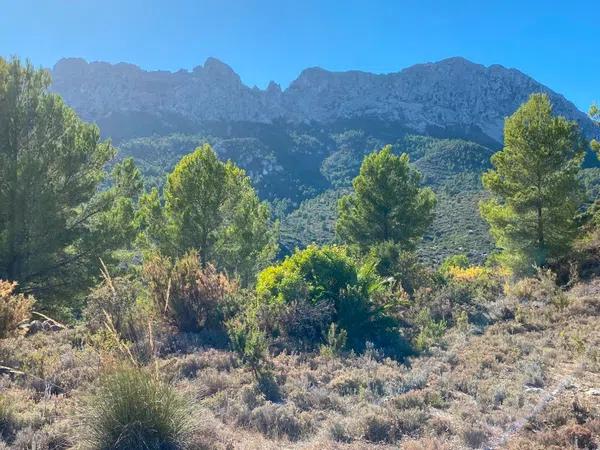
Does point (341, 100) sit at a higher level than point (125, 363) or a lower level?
higher

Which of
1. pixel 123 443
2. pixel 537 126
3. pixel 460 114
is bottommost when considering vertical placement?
pixel 123 443

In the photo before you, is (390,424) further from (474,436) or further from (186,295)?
(186,295)

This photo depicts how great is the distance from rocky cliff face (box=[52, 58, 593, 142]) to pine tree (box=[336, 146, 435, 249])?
105 meters

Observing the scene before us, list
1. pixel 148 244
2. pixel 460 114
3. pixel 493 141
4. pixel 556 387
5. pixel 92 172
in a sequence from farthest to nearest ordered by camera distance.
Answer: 1. pixel 460 114
2. pixel 493 141
3. pixel 148 244
4. pixel 92 172
5. pixel 556 387

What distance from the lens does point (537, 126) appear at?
49.7ft

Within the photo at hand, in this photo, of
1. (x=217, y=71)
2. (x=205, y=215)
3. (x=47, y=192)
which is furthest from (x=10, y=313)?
(x=217, y=71)

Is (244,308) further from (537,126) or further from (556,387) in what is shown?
(537,126)

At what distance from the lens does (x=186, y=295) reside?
24.2 feet

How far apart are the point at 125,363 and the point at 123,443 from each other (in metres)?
0.58

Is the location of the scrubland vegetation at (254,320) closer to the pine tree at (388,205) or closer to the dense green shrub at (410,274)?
the dense green shrub at (410,274)

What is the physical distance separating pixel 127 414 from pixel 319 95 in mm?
155132

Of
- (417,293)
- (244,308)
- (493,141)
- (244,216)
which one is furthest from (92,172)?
(493,141)

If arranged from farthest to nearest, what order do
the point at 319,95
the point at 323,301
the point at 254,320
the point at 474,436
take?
1. the point at 319,95
2. the point at 323,301
3. the point at 254,320
4. the point at 474,436

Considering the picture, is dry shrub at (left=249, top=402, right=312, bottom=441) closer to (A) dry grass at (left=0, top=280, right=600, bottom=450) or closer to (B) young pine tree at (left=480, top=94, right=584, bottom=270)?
A: (A) dry grass at (left=0, top=280, right=600, bottom=450)
